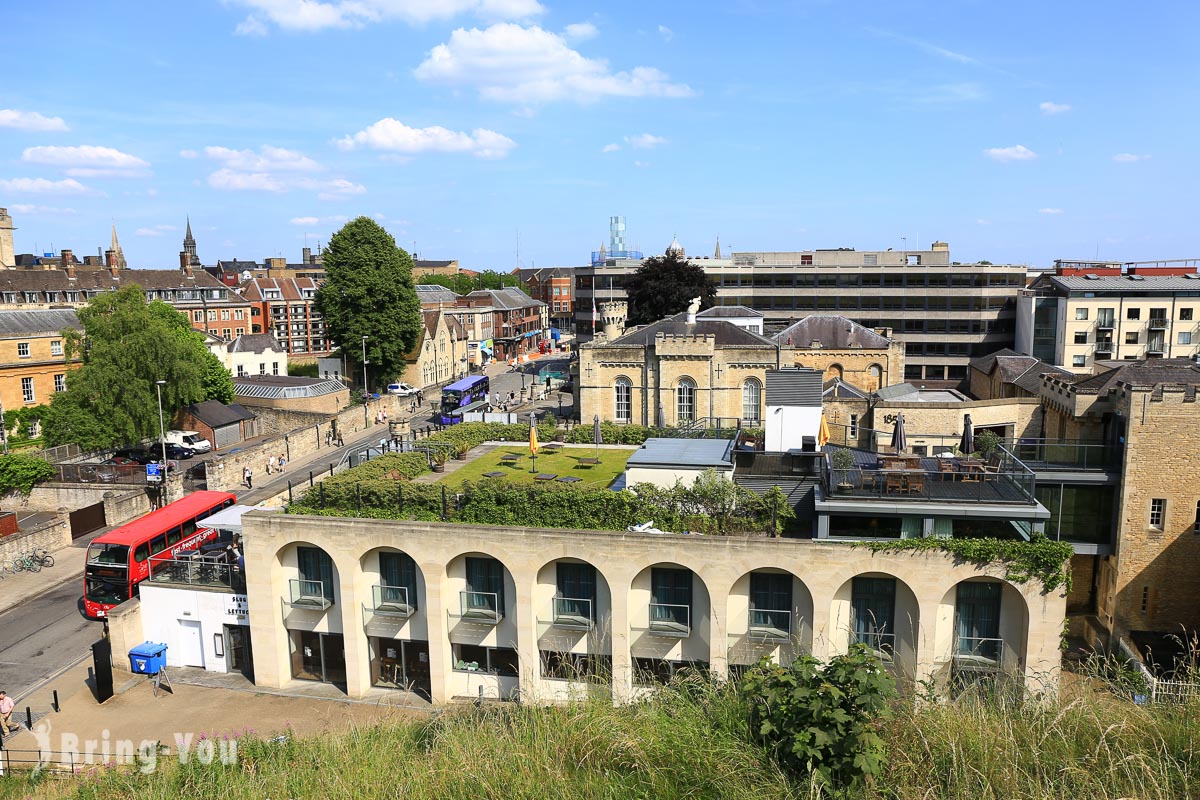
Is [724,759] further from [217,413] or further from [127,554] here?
[217,413]

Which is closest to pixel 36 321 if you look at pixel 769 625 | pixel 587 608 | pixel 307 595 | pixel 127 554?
pixel 127 554

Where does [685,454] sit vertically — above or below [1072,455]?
above

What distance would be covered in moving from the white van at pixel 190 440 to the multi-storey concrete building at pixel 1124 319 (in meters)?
65.8

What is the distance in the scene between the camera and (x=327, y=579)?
25234 millimetres

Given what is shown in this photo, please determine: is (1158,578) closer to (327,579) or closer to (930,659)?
(930,659)

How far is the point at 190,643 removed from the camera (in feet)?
86.9

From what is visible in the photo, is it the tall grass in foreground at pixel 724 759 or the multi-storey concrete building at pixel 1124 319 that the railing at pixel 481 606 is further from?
the multi-storey concrete building at pixel 1124 319

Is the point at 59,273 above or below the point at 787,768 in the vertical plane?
above

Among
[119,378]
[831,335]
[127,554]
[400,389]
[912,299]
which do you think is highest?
[912,299]

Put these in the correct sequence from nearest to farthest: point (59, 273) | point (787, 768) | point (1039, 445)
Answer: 1. point (787, 768)
2. point (1039, 445)
3. point (59, 273)

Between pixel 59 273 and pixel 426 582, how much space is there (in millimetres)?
72849

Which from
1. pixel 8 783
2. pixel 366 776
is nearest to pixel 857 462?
pixel 366 776

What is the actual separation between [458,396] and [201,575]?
38.7 meters

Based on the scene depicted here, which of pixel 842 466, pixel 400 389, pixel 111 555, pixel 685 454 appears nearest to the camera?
pixel 842 466
